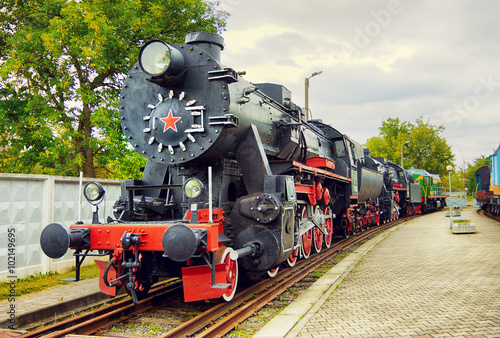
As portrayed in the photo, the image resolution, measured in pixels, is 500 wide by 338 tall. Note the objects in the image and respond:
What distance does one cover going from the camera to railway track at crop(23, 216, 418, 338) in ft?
15.1

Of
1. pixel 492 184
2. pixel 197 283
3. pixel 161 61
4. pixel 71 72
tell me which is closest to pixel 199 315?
pixel 197 283

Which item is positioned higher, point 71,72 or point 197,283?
point 71,72

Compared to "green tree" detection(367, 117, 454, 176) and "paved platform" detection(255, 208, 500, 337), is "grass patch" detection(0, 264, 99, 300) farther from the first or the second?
"green tree" detection(367, 117, 454, 176)

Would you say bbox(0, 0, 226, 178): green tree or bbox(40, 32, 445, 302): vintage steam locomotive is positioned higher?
bbox(0, 0, 226, 178): green tree

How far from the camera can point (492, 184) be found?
23484mm

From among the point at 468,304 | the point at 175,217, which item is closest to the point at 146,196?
the point at 175,217

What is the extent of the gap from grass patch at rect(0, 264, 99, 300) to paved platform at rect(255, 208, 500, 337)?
3.67 metres

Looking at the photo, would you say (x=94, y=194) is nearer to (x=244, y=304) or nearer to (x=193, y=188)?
(x=193, y=188)

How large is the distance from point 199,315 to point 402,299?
9.67 ft

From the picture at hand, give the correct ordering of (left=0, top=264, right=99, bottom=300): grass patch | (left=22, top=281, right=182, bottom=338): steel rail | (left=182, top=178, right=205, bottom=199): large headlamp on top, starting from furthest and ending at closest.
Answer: (left=0, top=264, right=99, bottom=300): grass patch, (left=182, top=178, right=205, bottom=199): large headlamp on top, (left=22, top=281, right=182, bottom=338): steel rail

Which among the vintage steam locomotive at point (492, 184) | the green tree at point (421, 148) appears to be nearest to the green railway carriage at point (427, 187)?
the vintage steam locomotive at point (492, 184)

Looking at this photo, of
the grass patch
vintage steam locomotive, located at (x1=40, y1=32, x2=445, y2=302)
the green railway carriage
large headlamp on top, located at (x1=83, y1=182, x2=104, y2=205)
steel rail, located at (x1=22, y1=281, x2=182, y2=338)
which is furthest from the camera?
the green railway carriage

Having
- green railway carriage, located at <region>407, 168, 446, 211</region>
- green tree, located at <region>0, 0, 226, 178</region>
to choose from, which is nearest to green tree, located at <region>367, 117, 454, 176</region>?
green railway carriage, located at <region>407, 168, 446, 211</region>

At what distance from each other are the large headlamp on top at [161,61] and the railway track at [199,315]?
3.16m
